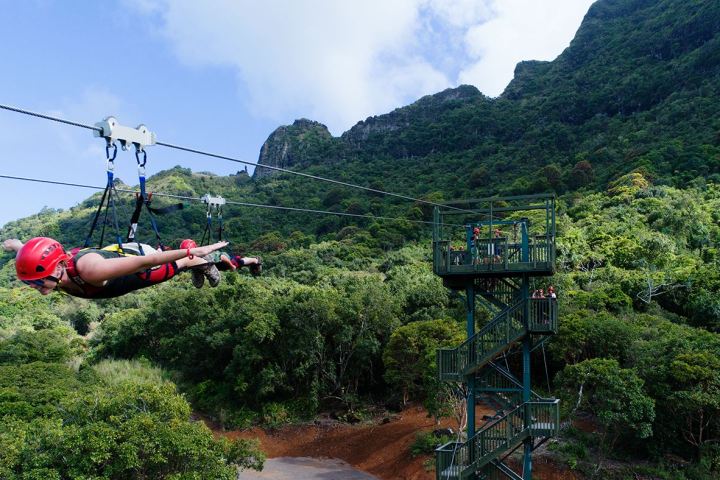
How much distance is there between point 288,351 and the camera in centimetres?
2498

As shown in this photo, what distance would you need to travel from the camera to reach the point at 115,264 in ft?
9.68

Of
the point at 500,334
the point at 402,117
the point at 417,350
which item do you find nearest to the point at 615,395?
the point at 500,334

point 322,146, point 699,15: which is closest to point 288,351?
point 699,15

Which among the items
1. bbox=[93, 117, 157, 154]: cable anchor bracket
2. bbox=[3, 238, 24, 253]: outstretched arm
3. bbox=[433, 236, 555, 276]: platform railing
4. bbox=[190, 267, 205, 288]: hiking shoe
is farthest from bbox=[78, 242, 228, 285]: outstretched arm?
bbox=[433, 236, 555, 276]: platform railing

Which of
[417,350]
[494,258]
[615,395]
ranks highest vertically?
[494,258]

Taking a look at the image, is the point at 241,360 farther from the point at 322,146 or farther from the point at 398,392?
the point at 322,146

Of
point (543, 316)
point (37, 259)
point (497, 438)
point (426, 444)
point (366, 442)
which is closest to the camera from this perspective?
point (37, 259)

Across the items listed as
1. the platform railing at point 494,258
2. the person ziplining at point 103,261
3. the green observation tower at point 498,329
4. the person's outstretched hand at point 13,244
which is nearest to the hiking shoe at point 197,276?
the person ziplining at point 103,261

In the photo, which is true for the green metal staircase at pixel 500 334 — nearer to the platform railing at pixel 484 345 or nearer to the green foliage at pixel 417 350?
the platform railing at pixel 484 345

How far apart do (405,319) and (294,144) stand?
286 feet

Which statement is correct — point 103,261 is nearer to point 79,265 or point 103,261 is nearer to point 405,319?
point 79,265

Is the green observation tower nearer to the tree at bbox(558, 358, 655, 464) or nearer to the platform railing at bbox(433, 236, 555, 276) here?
the platform railing at bbox(433, 236, 555, 276)

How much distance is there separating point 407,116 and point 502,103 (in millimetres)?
19675

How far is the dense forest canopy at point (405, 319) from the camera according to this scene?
14.4 meters
